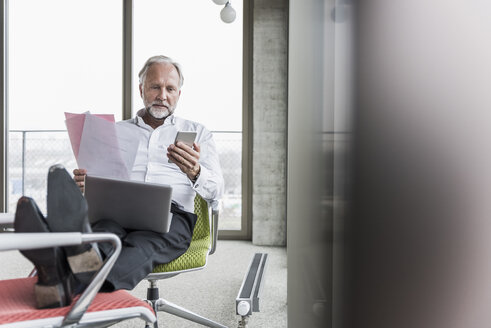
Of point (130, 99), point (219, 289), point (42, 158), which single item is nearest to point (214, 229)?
point (219, 289)

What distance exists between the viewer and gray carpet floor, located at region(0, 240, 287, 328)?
1735 millimetres

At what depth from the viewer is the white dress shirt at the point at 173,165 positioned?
1.58m

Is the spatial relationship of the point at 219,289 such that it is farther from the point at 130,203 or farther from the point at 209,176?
the point at 130,203

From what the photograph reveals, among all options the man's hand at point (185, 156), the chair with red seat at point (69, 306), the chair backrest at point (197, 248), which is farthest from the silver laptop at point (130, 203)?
the chair with red seat at point (69, 306)

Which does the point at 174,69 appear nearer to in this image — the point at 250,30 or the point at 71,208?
the point at 71,208

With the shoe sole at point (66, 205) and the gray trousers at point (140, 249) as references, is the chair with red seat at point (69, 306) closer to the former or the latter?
the shoe sole at point (66, 205)

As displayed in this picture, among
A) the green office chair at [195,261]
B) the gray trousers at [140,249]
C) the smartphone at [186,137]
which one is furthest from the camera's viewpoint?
the smartphone at [186,137]

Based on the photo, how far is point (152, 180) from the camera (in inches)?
66.9

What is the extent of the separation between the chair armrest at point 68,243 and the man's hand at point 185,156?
2.43 feet

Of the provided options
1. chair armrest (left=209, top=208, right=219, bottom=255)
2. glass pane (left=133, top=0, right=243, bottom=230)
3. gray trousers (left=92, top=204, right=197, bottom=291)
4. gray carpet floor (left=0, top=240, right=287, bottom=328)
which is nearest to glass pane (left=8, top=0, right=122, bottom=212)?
glass pane (left=133, top=0, right=243, bottom=230)

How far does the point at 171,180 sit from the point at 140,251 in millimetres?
515

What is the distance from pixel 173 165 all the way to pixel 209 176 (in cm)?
22

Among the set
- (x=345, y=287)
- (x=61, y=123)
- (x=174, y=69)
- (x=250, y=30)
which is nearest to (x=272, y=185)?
(x=250, y=30)

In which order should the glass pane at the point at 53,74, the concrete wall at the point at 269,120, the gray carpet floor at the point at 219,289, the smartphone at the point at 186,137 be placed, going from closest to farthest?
the smartphone at the point at 186,137, the gray carpet floor at the point at 219,289, the concrete wall at the point at 269,120, the glass pane at the point at 53,74
